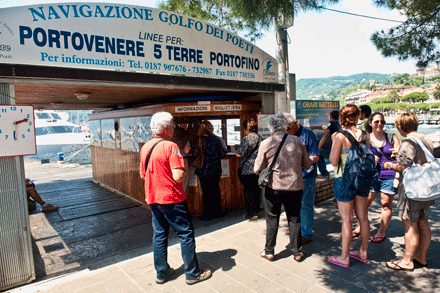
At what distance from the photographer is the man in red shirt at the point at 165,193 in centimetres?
300

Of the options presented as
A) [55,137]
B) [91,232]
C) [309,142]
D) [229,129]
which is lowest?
[91,232]

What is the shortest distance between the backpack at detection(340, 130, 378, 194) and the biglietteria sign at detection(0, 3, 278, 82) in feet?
8.10

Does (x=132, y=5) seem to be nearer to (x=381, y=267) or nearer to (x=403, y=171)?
(x=403, y=171)

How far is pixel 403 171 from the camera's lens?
3182mm

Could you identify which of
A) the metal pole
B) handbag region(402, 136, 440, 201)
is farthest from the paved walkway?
the metal pole

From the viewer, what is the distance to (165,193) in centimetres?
301

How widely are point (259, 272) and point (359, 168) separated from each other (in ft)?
5.40

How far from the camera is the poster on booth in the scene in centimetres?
734

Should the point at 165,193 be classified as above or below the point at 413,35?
below

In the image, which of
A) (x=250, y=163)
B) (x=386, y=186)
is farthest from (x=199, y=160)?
(x=386, y=186)

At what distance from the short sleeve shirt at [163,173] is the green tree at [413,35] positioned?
22.4 ft

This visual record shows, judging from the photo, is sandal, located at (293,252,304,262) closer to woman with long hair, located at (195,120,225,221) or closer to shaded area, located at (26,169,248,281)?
shaded area, located at (26,169,248,281)

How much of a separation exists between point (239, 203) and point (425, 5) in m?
6.00

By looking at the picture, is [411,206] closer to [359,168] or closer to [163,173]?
[359,168]
